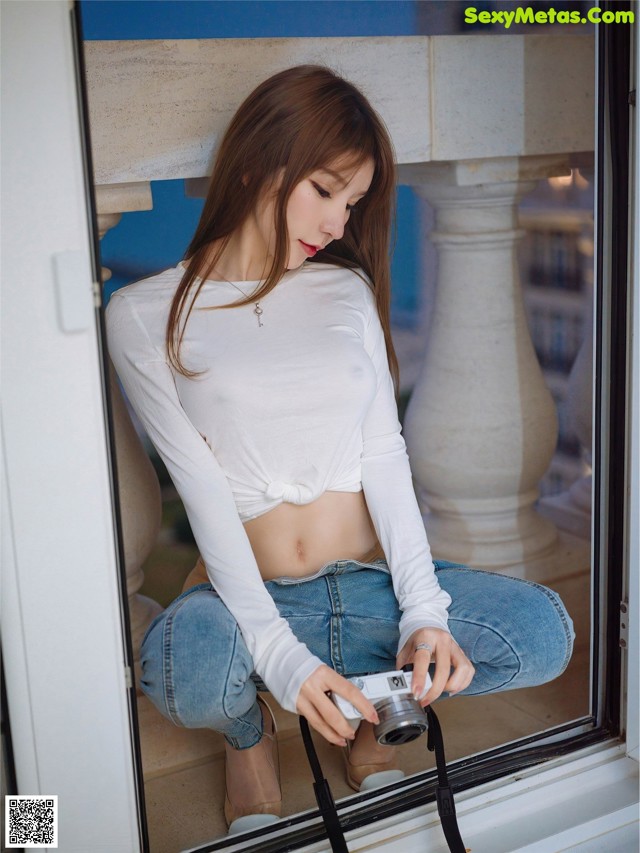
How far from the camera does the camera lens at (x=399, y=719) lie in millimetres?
1160

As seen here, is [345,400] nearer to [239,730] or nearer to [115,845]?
[239,730]

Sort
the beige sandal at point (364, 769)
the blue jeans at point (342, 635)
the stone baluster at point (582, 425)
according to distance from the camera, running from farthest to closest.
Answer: the stone baluster at point (582, 425) < the beige sandal at point (364, 769) < the blue jeans at point (342, 635)

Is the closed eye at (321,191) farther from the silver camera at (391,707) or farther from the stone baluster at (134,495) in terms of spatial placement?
the silver camera at (391,707)

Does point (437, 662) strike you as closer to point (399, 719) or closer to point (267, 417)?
point (399, 719)

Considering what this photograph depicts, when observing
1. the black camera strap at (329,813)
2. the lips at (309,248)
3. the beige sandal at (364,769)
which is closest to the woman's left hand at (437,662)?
the black camera strap at (329,813)

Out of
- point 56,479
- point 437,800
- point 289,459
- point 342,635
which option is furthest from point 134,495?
point 437,800

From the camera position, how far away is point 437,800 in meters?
1.29

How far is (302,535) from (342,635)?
6.2 inches

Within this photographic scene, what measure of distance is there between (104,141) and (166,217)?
55cm

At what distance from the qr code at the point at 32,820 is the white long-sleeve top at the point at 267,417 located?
0.31 metres

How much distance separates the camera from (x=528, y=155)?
5.78 feet

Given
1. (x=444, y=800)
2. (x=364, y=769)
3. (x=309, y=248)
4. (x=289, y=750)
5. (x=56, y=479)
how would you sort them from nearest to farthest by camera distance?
(x=56, y=479), (x=444, y=800), (x=309, y=248), (x=364, y=769), (x=289, y=750)

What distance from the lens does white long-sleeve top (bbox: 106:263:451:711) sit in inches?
52.1

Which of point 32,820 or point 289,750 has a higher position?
point 32,820
